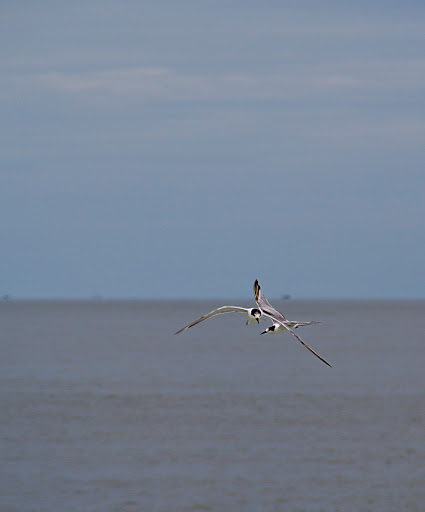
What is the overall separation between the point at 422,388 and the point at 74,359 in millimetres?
49205

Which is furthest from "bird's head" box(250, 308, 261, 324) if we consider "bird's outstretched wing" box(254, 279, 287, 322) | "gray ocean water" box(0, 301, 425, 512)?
"gray ocean water" box(0, 301, 425, 512)

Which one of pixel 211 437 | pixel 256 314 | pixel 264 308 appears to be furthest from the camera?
pixel 211 437

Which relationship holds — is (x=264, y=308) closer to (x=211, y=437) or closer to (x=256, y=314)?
(x=256, y=314)

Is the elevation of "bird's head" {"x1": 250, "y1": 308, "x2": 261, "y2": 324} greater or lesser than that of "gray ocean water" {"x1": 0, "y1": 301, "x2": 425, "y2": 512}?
greater

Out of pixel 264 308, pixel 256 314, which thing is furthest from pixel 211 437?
pixel 256 314

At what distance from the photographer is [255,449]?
2029 inches

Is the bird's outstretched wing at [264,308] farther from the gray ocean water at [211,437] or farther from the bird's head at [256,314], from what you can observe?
the gray ocean water at [211,437]

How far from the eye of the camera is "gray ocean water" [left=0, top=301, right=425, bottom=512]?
41.8 meters

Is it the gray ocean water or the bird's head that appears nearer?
the bird's head

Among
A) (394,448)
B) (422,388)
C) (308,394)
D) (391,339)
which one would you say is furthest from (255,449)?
(391,339)

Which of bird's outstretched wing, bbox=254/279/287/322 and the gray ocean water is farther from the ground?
bird's outstretched wing, bbox=254/279/287/322

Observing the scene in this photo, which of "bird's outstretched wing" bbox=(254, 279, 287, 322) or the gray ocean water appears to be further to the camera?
the gray ocean water

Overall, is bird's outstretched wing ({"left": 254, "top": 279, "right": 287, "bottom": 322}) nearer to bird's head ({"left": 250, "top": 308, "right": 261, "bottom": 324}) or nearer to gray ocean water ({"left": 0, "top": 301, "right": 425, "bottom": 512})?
bird's head ({"left": 250, "top": 308, "right": 261, "bottom": 324})

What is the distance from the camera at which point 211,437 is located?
55781 millimetres
